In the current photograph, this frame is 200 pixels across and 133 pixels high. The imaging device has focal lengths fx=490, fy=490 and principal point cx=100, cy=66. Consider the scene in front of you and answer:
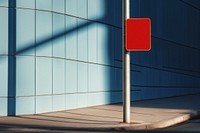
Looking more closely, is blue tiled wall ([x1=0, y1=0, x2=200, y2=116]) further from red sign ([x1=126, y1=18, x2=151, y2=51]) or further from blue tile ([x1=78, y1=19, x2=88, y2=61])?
red sign ([x1=126, y1=18, x2=151, y2=51])

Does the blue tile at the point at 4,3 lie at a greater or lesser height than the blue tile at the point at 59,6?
lesser

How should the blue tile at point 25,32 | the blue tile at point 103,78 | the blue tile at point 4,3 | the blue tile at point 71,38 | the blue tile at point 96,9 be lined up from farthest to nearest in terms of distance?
the blue tile at point 103,78 < the blue tile at point 96,9 < the blue tile at point 71,38 < the blue tile at point 25,32 < the blue tile at point 4,3

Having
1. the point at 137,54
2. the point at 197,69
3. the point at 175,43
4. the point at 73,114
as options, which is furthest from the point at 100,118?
the point at 197,69

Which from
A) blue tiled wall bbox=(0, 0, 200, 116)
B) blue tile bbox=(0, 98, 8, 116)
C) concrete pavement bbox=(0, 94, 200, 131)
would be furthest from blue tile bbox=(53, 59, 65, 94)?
blue tile bbox=(0, 98, 8, 116)

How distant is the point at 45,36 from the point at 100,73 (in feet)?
14.8

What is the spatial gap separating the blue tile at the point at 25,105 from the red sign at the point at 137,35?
495cm

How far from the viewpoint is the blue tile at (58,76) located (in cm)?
1939

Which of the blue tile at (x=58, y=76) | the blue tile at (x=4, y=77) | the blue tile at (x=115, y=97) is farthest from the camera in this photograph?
the blue tile at (x=115, y=97)

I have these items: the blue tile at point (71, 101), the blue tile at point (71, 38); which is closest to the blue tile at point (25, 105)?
the blue tile at point (71, 101)

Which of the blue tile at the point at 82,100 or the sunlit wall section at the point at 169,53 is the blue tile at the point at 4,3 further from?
the sunlit wall section at the point at 169,53

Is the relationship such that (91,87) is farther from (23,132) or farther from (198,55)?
(198,55)

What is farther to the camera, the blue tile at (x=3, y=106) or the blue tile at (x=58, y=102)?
the blue tile at (x=58, y=102)

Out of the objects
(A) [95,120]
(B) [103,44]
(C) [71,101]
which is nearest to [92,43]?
(B) [103,44]

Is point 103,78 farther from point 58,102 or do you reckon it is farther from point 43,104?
point 43,104
